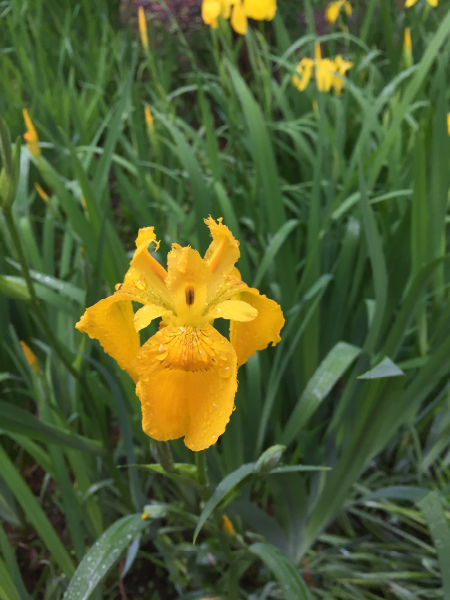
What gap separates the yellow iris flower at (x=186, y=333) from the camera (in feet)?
1.30

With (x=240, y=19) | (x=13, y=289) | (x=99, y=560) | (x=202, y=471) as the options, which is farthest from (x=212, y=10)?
(x=99, y=560)

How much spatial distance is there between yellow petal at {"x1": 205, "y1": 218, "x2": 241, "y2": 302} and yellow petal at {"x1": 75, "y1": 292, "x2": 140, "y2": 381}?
94mm

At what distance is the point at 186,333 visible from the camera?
16.9 inches

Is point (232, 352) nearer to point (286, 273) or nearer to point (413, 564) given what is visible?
point (286, 273)

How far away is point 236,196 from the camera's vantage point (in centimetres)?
137

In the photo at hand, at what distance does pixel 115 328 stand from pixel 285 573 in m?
0.40

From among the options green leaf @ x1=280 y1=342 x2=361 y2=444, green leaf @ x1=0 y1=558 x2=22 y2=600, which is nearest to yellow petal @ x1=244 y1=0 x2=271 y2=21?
green leaf @ x1=280 y1=342 x2=361 y2=444

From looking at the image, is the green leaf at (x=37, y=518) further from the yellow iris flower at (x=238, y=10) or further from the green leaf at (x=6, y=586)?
the yellow iris flower at (x=238, y=10)

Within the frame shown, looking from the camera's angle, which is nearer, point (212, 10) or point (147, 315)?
point (147, 315)

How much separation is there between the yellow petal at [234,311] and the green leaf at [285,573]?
36 cm

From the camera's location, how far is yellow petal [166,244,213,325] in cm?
42

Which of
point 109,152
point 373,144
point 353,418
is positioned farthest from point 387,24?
point 353,418

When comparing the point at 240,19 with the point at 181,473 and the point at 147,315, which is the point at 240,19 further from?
the point at 181,473

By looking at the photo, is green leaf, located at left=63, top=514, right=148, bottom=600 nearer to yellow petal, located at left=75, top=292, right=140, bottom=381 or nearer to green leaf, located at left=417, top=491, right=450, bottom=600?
yellow petal, located at left=75, top=292, right=140, bottom=381
